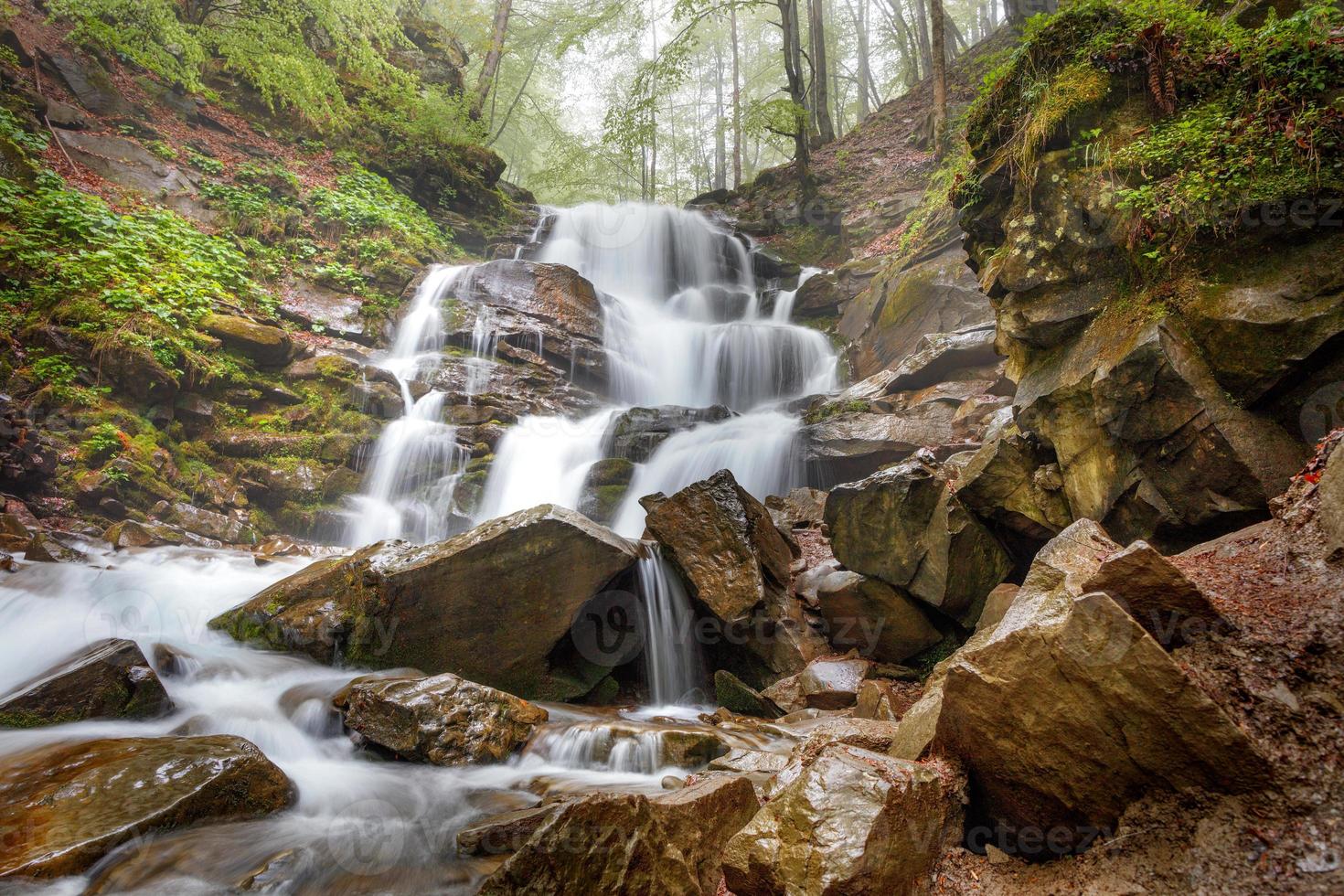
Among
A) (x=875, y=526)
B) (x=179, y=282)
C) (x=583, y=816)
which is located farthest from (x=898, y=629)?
(x=179, y=282)

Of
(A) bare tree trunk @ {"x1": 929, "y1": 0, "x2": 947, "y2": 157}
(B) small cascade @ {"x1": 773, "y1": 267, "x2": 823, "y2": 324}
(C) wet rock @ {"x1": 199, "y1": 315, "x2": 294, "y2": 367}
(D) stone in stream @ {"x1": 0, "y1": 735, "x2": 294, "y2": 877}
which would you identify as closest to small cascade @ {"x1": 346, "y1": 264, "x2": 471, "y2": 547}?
(C) wet rock @ {"x1": 199, "y1": 315, "x2": 294, "y2": 367}

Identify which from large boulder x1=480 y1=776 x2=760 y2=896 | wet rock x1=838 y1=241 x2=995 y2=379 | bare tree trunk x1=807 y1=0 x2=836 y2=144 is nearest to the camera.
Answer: large boulder x1=480 y1=776 x2=760 y2=896

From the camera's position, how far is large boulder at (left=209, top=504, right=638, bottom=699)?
5.62 m

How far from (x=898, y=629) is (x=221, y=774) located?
5394 mm

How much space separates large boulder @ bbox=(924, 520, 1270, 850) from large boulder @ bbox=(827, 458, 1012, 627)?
112 inches

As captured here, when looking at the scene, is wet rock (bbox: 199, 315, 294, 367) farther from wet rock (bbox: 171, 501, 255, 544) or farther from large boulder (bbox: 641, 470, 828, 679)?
large boulder (bbox: 641, 470, 828, 679)

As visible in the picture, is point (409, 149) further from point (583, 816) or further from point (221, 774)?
point (583, 816)

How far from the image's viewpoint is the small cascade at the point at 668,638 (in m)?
6.38

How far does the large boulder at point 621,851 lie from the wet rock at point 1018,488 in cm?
397

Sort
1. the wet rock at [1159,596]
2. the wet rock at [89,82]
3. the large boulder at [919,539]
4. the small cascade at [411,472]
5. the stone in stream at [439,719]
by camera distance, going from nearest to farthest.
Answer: the wet rock at [1159,596]
the stone in stream at [439,719]
the large boulder at [919,539]
the small cascade at [411,472]
the wet rock at [89,82]

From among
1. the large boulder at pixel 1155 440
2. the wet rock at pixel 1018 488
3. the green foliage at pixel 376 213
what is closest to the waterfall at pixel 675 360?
the green foliage at pixel 376 213

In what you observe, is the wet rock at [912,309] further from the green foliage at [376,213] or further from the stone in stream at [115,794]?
the green foliage at [376,213]

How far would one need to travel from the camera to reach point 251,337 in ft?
32.5

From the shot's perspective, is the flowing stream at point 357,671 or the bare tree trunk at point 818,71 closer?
the flowing stream at point 357,671
